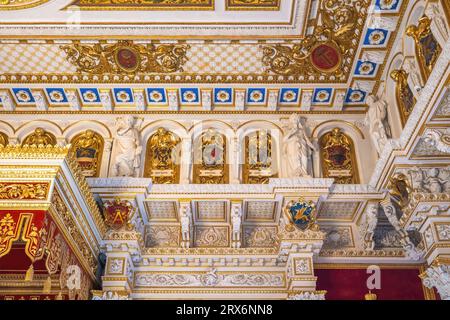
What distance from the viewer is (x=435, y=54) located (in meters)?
6.82

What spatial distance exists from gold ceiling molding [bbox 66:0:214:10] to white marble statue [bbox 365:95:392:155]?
13.1ft

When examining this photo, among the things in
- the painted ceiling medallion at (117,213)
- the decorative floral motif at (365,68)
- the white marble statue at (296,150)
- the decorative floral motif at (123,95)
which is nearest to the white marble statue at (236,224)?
the white marble statue at (296,150)

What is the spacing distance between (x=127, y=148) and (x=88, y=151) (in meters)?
0.95

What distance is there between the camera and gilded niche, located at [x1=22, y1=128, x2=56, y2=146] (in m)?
9.77

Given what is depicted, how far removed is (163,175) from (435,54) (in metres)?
5.69

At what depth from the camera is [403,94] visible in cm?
844

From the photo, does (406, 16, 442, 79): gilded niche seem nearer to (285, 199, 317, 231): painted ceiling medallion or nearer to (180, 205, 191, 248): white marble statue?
(285, 199, 317, 231): painted ceiling medallion

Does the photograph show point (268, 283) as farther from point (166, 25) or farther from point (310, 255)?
point (166, 25)

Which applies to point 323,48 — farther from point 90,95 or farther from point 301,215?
point 90,95

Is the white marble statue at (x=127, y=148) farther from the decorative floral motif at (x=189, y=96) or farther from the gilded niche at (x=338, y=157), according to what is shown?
the gilded niche at (x=338, y=157)

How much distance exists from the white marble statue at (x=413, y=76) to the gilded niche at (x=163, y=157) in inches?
195

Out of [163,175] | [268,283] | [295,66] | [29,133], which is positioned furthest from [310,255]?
[29,133]

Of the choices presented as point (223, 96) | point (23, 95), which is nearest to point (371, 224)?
point (223, 96)

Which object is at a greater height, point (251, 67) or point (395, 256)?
point (251, 67)
